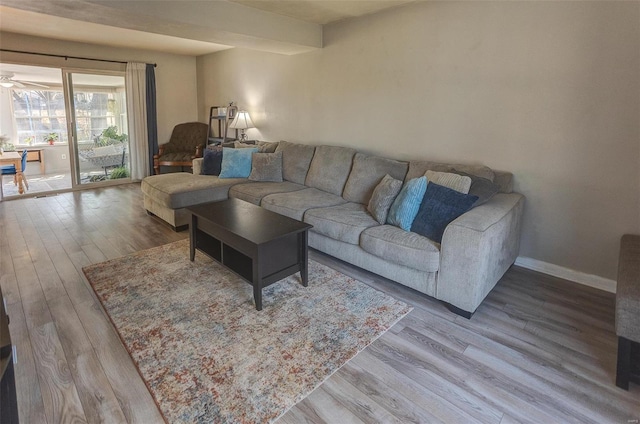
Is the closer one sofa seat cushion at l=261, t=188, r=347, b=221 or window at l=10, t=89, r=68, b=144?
sofa seat cushion at l=261, t=188, r=347, b=221

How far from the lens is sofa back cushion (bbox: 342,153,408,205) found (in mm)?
3398

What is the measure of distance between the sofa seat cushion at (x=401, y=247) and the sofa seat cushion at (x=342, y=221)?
92mm

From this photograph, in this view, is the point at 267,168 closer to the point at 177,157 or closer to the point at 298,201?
the point at 298,201

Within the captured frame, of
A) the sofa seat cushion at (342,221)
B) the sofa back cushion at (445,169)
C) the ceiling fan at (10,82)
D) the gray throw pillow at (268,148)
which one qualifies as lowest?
the sofa seat cushion at (342,221)

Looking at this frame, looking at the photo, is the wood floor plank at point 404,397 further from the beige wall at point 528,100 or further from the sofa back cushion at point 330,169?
the sofa back cushion at point 330,169

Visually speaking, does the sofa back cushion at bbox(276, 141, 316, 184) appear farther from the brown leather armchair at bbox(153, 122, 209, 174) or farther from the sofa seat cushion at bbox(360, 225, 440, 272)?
the brown leather armchair at bbox(153, 122, 209, 174)

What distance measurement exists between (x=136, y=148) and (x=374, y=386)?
6145mm

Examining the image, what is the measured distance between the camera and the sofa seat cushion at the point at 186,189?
381 centimetres

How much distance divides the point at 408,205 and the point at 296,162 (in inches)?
76.7

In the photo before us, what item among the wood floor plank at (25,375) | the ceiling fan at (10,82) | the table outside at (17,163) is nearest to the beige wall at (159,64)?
the table outside at (17,163)

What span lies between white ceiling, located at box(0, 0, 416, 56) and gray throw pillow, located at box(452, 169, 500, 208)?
1.92m

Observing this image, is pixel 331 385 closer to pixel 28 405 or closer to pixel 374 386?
pixel 374 386

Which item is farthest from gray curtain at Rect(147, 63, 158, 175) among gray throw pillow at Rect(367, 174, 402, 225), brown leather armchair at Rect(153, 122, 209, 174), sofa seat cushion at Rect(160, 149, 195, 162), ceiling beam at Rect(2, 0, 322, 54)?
gray throw pillow at Rect(367, 174, 402, 225)

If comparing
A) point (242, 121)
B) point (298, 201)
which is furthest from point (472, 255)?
point (242, 121)
